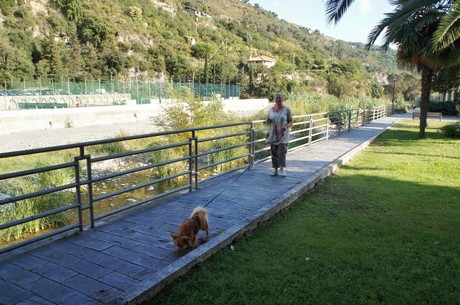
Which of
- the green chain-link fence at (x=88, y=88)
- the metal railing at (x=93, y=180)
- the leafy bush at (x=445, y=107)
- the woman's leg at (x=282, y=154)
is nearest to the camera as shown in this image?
the metal railing at (x=93, y=180)

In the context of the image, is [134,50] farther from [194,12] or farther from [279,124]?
[279,124]

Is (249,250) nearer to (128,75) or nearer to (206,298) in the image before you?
(206,298)

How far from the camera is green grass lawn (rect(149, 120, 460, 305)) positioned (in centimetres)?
328

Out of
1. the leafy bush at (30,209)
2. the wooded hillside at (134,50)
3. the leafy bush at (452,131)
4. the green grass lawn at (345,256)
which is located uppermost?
the wooded hillside at (134,50)

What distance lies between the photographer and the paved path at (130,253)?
10.1 ft

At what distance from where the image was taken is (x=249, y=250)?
4.15 m

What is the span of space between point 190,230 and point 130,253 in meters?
0.67

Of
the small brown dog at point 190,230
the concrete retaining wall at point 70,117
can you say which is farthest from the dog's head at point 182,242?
the concrete retaining wall at point 70,117

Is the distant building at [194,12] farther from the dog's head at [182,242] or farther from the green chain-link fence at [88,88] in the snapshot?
the dog's head at [182,242]

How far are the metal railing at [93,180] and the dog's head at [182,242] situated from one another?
1.26 meters

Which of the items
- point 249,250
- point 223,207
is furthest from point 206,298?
point 223,207

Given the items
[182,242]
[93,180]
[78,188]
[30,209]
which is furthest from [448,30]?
[30,209]

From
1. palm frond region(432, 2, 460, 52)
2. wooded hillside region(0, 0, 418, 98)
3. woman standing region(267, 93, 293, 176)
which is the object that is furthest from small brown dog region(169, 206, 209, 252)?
wooded hillside region(0, 0, 418, 98)

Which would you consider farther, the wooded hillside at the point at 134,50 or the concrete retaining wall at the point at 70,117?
the wooded hillside at the point at 134,50
